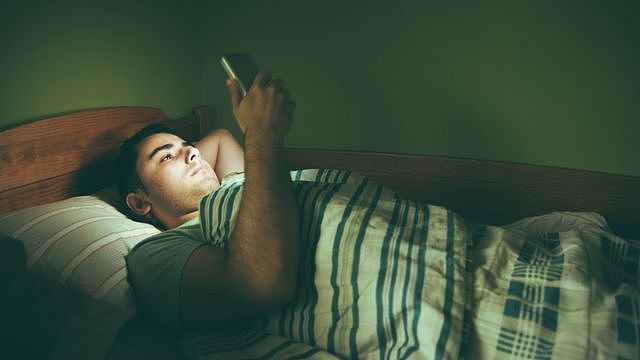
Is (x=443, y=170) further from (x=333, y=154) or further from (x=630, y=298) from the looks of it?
(x=630, y=298)

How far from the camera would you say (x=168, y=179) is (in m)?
1.04

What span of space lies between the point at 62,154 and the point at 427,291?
792 millimetres

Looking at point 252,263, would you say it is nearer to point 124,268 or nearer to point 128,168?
point 124,268

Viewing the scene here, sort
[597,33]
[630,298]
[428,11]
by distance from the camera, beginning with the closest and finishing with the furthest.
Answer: [630,298], [597,33], [428,11]

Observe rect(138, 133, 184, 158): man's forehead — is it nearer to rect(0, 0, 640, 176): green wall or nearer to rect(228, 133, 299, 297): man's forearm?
rect(0, 0, 640, 176): green wall

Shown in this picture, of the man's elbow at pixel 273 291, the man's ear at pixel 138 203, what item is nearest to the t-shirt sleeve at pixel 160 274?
the man's elbow at pixel 273 291

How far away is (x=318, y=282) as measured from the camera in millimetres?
737

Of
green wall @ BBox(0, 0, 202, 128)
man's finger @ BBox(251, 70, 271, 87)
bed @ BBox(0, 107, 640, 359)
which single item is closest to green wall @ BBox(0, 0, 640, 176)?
green wall @ BBox(0, 0, 202, 128)

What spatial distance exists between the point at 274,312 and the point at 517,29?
0.96 metres

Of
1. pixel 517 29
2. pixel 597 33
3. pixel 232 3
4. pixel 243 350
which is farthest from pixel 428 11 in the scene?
pixel 243 350

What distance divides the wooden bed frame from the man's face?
0.40ft

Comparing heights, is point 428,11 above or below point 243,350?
above

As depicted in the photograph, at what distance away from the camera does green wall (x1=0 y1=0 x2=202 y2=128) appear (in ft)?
3.01

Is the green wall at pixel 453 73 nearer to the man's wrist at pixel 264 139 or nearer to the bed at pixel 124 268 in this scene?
the bed at pixel 124 268
